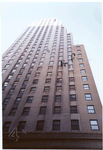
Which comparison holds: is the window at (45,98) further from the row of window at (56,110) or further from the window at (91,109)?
the window at (91,109)

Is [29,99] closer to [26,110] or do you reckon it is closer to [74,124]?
[26,110]

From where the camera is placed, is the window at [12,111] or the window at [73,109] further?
the window at [12,111]

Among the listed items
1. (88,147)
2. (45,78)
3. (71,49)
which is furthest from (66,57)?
(88,147)

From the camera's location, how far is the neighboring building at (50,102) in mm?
16328

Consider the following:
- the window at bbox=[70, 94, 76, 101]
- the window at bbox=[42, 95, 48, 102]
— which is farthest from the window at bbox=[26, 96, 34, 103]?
the window at bbox=[70, 94, 76, 101]

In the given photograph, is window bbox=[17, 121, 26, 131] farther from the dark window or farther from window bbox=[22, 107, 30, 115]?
the dark window

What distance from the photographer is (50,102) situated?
21719 millimetres


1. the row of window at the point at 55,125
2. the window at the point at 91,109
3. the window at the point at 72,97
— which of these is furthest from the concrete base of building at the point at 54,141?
the window at the point at 72,97

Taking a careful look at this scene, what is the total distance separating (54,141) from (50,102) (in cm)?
694

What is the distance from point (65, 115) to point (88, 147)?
223 inches

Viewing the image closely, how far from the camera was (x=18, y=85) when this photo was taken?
1041 inches

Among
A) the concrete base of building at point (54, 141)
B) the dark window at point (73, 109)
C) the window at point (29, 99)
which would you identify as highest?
the window at point (29, 99)

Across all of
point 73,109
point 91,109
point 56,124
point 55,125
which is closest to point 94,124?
point 91,109

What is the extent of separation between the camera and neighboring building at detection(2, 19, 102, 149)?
16.3 m
